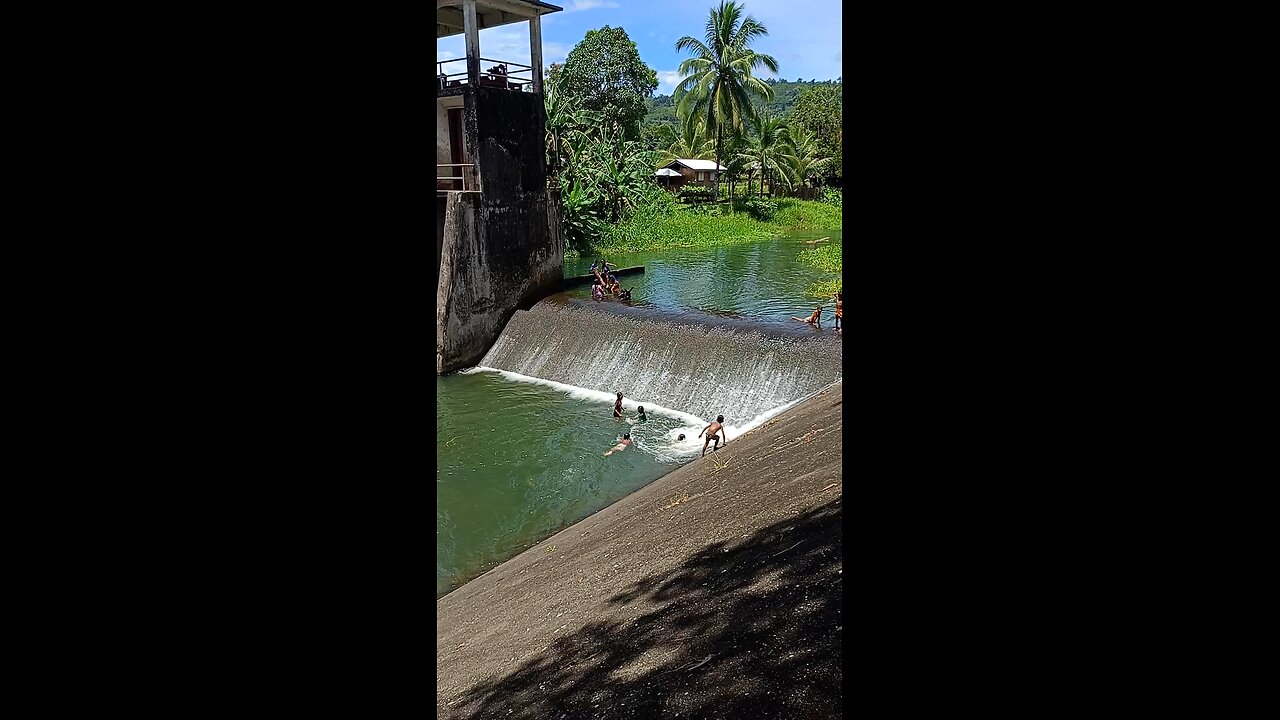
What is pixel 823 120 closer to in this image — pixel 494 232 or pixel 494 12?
pixel 494 12

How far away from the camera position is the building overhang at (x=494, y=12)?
1605 cm

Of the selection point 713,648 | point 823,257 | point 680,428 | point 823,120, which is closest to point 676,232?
point 823,257

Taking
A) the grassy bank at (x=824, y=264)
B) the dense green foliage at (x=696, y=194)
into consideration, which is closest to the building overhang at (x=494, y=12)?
the grassy bank at (x=824, y=264)

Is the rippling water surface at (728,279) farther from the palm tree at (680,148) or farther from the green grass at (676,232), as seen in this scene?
the palm tree at (680,148)

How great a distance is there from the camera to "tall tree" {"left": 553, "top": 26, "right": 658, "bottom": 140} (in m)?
37.2

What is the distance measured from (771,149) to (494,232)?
72.2ft

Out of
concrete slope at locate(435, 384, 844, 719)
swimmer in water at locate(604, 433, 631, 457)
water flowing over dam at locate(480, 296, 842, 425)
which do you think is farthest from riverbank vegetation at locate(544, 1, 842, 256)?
concrete slope at locate(435, 384, 844, 719)
